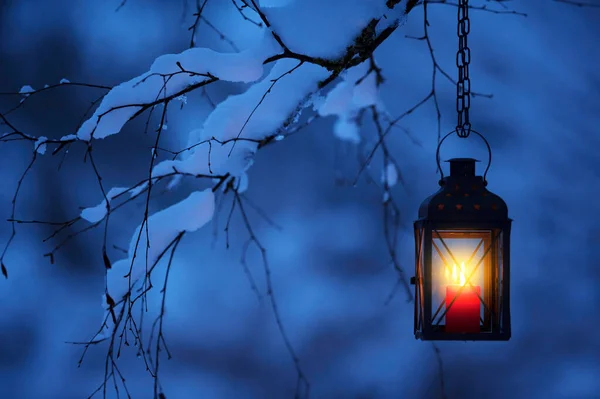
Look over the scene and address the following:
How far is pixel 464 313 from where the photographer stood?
51.1 inches

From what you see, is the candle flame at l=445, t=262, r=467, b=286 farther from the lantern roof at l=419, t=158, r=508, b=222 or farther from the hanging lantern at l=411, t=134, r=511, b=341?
the lantern roof at l=419, t=158, r=508, b=222

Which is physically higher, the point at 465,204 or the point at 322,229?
the point at 322,229

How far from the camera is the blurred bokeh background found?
Answer: 11.5 ft

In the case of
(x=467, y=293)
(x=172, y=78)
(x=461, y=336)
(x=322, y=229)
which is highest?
(x=322, y=229)

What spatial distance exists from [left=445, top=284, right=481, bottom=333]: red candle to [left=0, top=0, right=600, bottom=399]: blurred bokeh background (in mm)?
2178

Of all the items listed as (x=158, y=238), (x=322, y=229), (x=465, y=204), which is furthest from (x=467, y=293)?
(x=322, y=229)

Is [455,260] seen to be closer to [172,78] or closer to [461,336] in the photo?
[461,336]

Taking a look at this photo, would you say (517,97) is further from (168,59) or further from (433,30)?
(168,59)

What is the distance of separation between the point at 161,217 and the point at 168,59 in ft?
1.29

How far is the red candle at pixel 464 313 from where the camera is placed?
1.29 meters

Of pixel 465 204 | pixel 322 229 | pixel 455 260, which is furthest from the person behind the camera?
pixel 322 229

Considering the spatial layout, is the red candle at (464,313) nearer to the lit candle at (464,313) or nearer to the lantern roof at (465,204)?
the lit candle at (464,313)

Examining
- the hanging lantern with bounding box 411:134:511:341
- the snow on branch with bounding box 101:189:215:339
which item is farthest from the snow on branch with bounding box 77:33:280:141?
the hanging lantern with bounding box 411:134:511:341

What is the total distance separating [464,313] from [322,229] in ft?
7.89
